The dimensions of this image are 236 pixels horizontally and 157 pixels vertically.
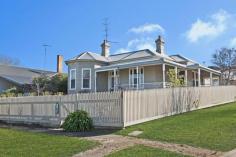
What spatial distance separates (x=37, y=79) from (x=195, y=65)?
19.4 metres

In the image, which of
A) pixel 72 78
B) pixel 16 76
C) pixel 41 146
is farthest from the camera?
pixel 16 76

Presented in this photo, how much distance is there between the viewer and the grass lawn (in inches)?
440

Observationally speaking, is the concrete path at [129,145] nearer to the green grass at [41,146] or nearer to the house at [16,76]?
the green grass at [41,146]

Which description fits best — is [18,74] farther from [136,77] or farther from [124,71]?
Answer: [136,77]

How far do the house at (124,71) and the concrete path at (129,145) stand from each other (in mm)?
16868

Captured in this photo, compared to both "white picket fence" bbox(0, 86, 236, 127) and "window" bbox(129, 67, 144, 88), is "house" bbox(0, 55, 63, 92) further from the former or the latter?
"white picket fence" bbox(0, 86, 236, 127)

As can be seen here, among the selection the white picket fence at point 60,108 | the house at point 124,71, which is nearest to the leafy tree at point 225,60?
the house at point 124,71

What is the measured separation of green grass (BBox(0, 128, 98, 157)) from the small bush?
227 centimetres

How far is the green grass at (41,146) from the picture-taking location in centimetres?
968

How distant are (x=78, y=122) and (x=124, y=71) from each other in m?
17.5

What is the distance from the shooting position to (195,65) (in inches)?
1309

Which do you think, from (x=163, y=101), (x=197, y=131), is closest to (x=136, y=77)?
(x=163, y=101)

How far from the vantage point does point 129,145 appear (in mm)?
10930

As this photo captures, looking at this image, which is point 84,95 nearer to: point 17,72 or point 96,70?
point 96,70
